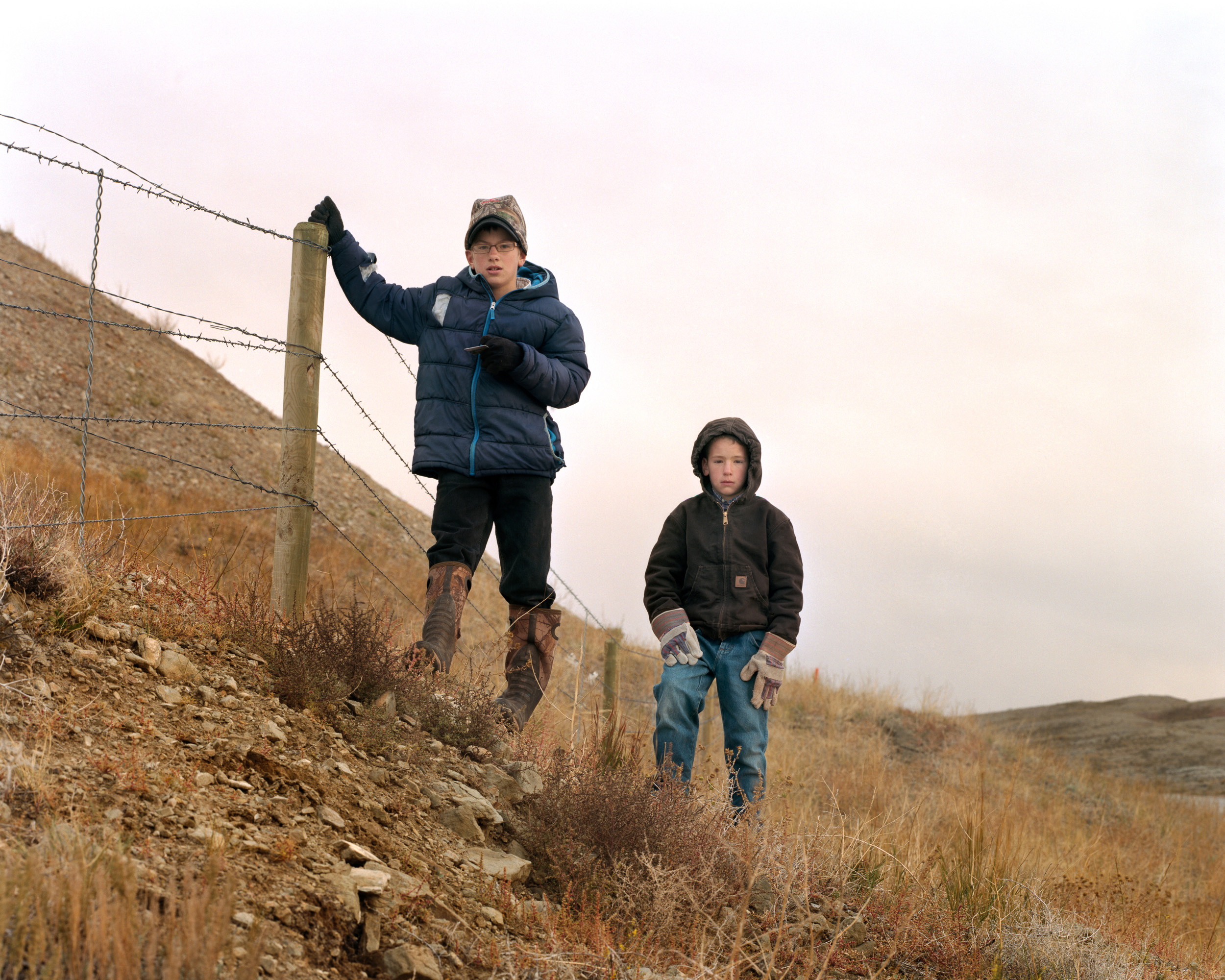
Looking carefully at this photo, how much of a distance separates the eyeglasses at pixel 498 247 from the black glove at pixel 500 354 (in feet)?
1.77

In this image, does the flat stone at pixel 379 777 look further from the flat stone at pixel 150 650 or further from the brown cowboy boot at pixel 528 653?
the brown cowboy boot at pixel 528 653

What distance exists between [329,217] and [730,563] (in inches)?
99.1

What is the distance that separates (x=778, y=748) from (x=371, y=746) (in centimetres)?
736

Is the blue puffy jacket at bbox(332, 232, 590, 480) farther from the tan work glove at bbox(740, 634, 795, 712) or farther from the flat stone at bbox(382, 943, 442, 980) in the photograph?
the flat stone at bbox(382, 943, 442, 980)

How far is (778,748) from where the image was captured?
403 inches

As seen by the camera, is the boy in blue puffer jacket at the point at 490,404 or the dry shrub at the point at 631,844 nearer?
A: the dry shrub at the point at 631,844

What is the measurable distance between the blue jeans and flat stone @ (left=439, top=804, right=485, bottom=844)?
1158 mm

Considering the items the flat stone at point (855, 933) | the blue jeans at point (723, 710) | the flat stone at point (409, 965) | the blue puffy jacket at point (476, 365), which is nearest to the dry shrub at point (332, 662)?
the blue puffy jacket at point (476, 365)

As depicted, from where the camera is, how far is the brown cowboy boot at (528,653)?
15.4 ft

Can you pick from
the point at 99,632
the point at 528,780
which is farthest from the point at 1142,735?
the point at 99,632

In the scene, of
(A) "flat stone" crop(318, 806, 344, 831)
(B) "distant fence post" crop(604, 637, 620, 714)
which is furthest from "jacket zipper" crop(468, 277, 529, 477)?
(B) "distant fence post" crop(604, 637, 620, 714)

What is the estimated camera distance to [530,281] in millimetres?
4770

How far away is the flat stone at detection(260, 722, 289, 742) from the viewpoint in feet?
10.5

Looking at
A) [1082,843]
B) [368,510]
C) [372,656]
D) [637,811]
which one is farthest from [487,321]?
[368,510]
